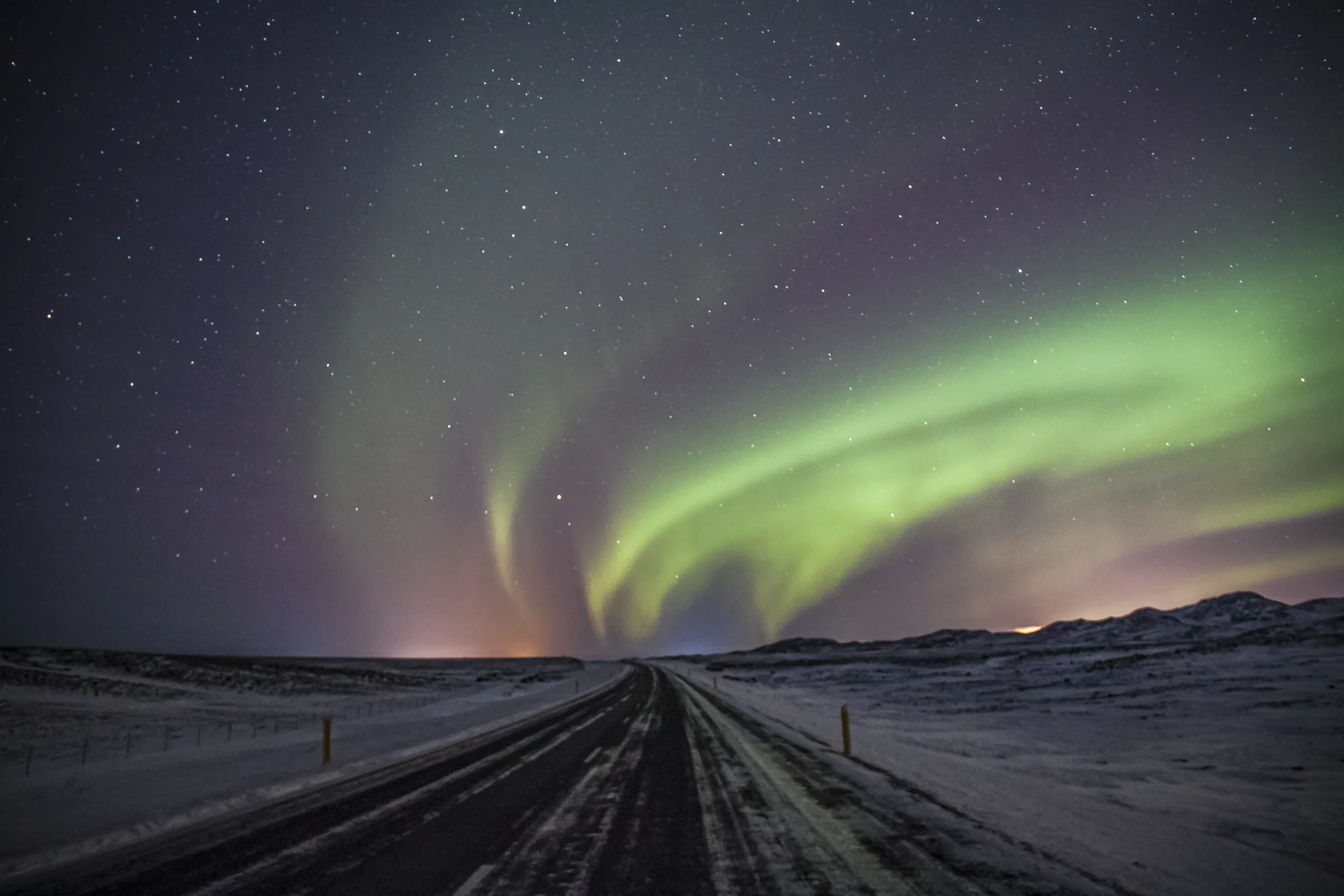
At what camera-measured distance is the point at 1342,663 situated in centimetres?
3575

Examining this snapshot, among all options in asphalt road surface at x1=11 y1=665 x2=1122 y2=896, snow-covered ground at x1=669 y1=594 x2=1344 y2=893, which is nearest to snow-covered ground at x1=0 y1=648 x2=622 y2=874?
asphalt road surface at x1=11 y1=665 x2=1122 y2=896

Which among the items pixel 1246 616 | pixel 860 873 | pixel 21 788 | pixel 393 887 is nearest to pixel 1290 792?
pixel 860 873

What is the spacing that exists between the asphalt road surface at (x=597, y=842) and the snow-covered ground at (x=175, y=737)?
58.6 inches

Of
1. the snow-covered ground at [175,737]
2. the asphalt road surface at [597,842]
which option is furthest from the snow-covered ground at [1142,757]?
the snow-covered ground at [175,737]

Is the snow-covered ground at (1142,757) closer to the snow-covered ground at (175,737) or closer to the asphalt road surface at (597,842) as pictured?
the asphalt road surface at (597,842)

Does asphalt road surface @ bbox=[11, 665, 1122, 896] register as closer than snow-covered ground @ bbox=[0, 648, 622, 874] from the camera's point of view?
Yes

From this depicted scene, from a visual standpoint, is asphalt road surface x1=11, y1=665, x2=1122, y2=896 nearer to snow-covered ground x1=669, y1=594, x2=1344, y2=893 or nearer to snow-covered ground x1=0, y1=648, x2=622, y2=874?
snow-covered ground x1=669, y1=594, x2=1344, y2=893

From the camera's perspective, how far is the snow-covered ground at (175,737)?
402 inches

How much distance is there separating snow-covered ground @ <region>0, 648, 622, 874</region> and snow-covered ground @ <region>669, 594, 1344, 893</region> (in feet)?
35.9

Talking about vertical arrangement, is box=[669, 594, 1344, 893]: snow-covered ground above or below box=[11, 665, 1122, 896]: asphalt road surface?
below

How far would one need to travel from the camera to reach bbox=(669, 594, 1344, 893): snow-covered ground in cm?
757

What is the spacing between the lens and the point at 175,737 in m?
24.4

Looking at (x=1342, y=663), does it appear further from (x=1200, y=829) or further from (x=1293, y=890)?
(x=1293, y=890)

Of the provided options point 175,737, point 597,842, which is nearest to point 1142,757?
point 597,842
